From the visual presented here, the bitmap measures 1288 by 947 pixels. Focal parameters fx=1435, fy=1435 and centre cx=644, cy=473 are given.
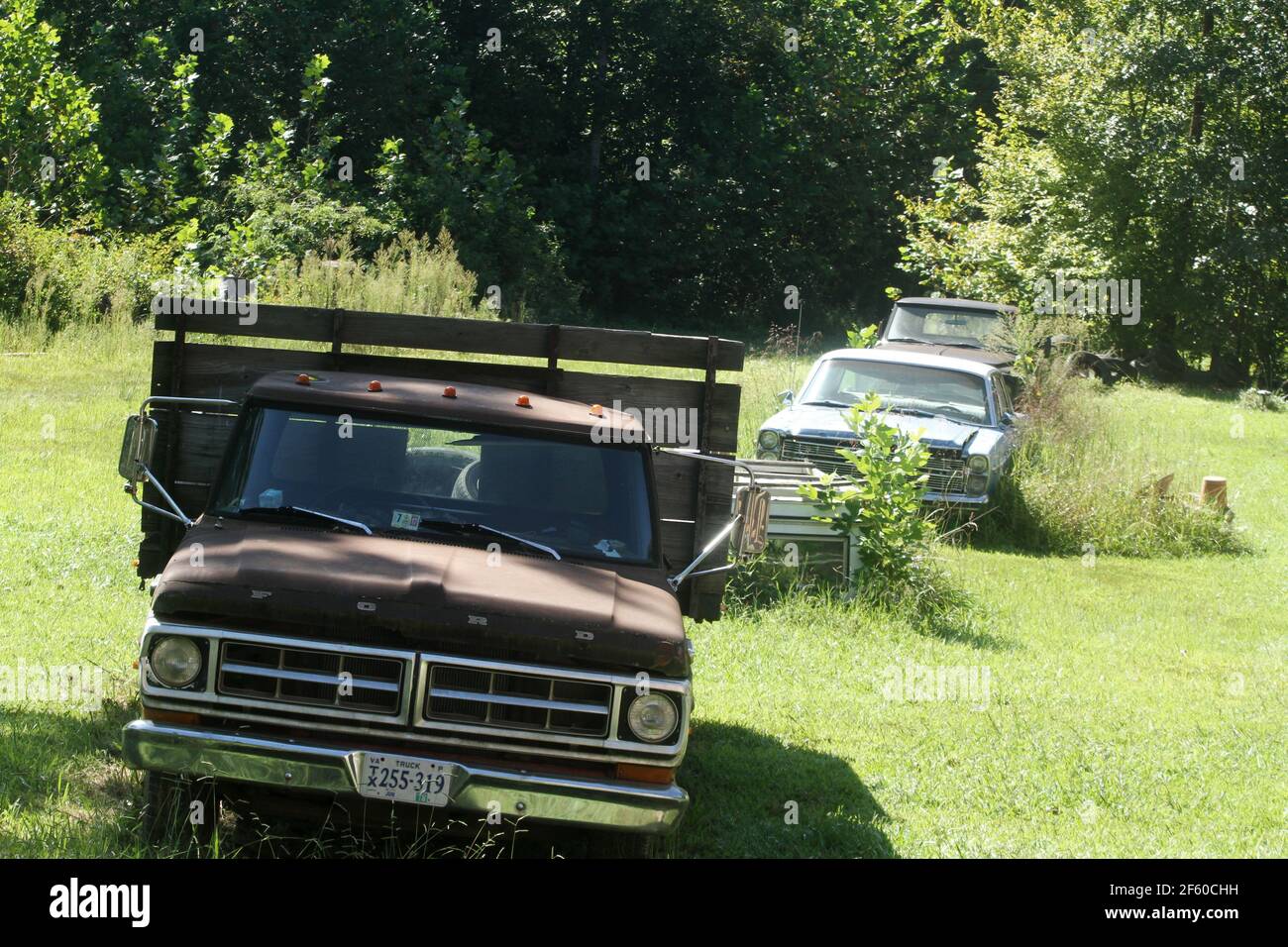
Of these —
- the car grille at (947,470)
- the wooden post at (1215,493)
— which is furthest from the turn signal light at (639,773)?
the wooden post at (1215,493)

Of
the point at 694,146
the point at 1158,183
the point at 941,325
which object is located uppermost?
the point at 694,146

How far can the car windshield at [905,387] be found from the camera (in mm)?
15891

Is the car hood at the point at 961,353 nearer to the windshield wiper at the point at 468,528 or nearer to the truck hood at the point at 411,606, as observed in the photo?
the windshield wiper at the point at 468,528

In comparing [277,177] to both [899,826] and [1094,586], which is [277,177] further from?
[899,826]

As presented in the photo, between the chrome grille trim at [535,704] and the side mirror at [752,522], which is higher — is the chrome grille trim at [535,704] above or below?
below

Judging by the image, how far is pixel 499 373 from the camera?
25.0 ft

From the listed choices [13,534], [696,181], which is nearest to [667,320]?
[696,181]

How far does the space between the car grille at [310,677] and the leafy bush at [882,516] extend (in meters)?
6.60

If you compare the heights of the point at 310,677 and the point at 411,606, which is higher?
the point at 411,606

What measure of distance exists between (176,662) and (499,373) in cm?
293

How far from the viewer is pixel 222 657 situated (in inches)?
201

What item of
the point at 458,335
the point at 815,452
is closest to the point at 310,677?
the point at 458,335

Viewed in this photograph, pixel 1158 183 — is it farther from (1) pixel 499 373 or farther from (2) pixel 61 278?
(1) pixel 499 373

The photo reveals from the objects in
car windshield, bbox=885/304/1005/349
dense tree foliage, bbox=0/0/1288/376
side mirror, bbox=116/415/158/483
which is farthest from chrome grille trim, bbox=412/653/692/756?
dense tree foliage, bbox=0/0/1288/376
